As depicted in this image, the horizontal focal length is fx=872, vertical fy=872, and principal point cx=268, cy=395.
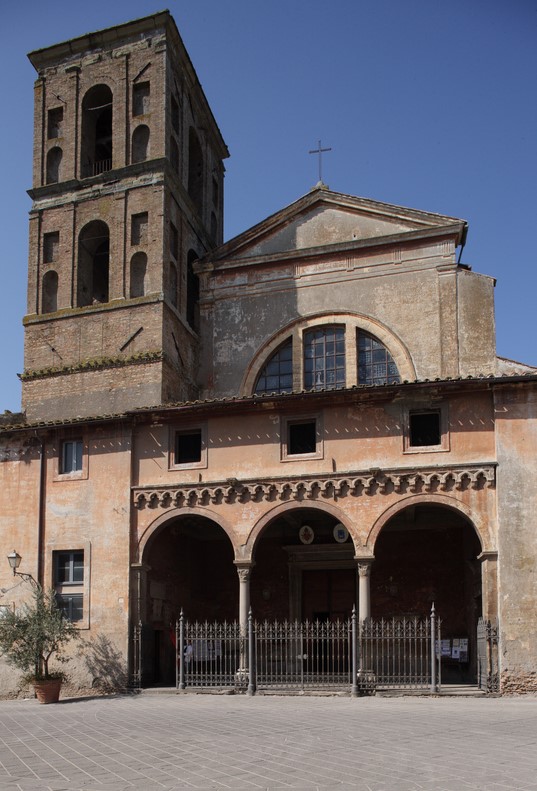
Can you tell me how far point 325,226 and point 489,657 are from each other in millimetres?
13498

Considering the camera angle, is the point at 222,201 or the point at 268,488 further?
the point at 222,201

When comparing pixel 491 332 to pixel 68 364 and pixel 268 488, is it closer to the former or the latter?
pixel 268 488

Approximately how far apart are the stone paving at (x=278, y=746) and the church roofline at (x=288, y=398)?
6.48 m

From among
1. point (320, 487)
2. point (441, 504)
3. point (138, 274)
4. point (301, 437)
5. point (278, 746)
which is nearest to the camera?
point (278, 746)

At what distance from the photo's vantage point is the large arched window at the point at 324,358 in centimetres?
2441

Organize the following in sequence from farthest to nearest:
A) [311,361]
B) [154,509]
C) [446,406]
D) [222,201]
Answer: [222,201] < [311,361] < [154,509] < [446,406]

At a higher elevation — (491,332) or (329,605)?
(491,332)

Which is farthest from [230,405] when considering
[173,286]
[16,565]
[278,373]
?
[173,286]

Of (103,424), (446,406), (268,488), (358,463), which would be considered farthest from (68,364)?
(446,406)

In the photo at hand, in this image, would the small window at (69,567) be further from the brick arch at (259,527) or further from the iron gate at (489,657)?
the iron gate at (489,657)

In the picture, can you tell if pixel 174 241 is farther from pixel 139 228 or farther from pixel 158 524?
pixel 158 524

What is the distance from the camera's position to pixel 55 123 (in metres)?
28.1

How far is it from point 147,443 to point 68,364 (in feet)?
16.1

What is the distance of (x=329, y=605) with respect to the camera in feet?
78.5
